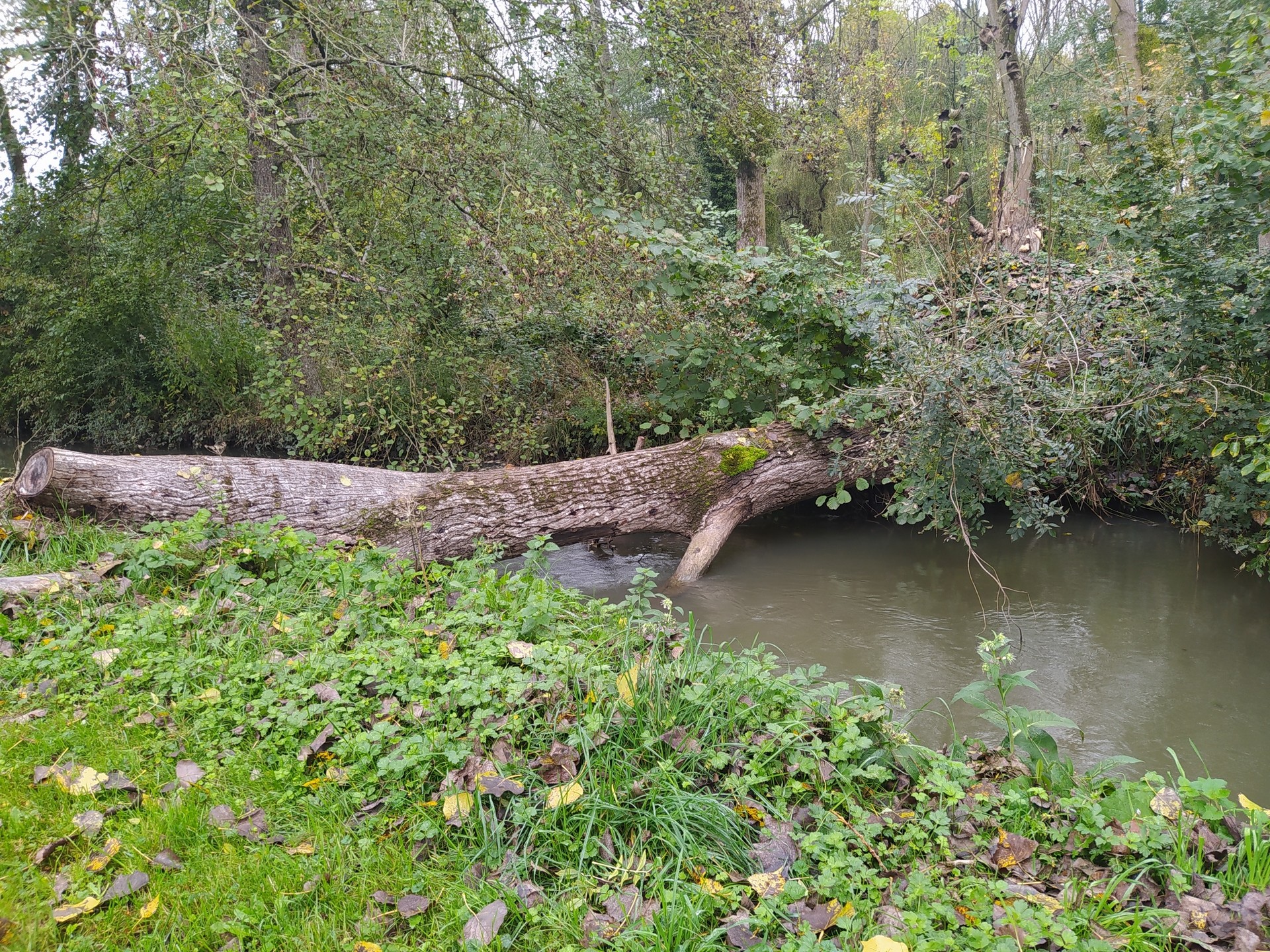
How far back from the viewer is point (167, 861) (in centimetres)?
A: 231

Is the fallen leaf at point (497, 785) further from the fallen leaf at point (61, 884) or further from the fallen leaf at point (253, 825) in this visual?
the fallen leaf at point (61, 884)

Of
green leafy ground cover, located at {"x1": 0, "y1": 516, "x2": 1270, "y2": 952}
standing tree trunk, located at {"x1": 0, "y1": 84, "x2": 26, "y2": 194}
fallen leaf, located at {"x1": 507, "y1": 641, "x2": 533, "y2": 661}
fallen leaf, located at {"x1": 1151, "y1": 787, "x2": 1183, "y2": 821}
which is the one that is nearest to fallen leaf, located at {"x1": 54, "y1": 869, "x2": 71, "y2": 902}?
green leafy ground cover, located at {"x1": 0, "y1": 516, "x2": 1270, "y2": 952}

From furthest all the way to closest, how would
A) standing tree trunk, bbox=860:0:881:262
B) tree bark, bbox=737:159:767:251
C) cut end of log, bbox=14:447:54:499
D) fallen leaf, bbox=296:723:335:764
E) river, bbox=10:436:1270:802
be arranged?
standing tree trunk, bbox=860:0:881:262 → tree bark, bbox=737:159:767:251 → cut end of log, bbox=14:447:54:499 → river, bbox=10:436:1270:802 → fallen leaf, bbox=296:723:335:764

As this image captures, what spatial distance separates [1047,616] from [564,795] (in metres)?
4.13

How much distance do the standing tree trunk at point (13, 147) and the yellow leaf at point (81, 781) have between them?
6819 mm

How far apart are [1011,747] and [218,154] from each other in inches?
304

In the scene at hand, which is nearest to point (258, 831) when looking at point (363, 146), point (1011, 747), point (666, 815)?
point (666, 815)

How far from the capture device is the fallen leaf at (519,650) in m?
3.19

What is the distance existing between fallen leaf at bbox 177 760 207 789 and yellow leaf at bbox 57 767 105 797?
0.76 ft

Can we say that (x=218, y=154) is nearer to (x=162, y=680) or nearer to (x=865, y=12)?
(x=162, y=680)

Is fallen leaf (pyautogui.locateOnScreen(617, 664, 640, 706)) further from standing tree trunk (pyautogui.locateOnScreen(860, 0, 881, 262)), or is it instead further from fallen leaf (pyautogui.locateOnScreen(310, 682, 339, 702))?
standing tree trunk (pyautogui.locateOnScreen(860, 0, 881, 262))

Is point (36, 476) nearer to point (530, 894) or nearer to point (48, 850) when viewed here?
point (48, 850)

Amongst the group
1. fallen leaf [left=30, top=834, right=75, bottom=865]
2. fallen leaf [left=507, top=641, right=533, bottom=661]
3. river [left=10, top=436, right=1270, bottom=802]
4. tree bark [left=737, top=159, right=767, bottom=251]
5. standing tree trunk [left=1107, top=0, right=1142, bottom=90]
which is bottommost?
river [left=10, top=436, right=1270, bottom=802]

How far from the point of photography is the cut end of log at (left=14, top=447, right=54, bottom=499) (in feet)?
15.1
